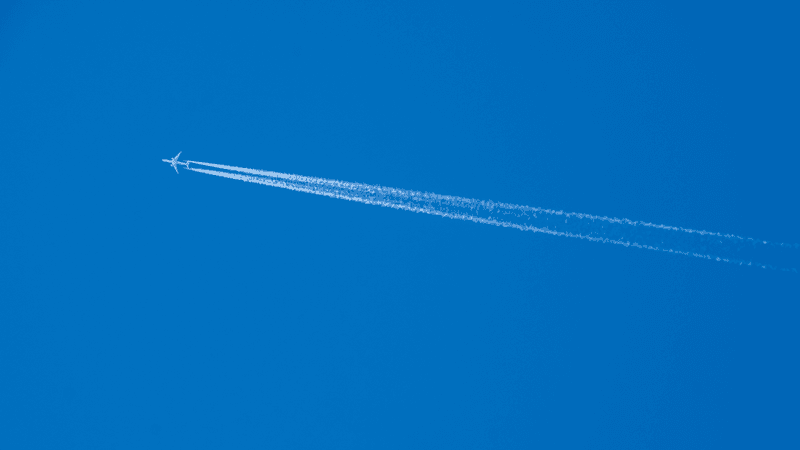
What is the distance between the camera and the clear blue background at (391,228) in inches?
162

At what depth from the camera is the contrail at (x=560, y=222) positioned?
402cm

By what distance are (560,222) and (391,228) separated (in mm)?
1708

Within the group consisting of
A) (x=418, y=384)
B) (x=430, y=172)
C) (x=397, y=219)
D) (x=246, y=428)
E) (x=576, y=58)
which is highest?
(x=576, y=58)

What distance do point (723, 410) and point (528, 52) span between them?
409cm

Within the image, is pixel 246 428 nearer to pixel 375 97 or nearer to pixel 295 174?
pixel 295 174

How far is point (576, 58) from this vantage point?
4258 millimetres

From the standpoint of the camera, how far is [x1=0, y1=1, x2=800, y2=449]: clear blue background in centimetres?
411

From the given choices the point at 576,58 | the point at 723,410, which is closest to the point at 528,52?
the point at 576,58

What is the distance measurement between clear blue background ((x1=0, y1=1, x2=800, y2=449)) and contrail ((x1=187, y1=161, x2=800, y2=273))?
10 centimetres

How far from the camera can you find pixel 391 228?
434 centimetres

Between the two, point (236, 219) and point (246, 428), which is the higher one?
point (236, 219)

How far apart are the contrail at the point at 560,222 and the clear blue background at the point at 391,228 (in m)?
0.10

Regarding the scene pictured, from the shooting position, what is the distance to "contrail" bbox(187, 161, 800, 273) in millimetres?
4020

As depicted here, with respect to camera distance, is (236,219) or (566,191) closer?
(566,191)
